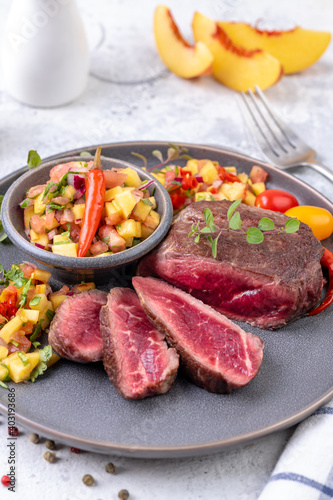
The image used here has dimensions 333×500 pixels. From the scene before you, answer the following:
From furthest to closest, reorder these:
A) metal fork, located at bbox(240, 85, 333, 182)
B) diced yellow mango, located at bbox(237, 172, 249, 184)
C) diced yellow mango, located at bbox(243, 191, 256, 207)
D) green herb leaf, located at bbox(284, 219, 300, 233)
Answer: metal fork, located at bbox(240, 85, 333, 182), diced yellow mango, located at bbox(237, 172, 249, 184), diced yellow mango, located at bbox(243, 191, 256, 207), green herb leaf, located at bbox(284, 219, 300, 233)

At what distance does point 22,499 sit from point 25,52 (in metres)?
3.95

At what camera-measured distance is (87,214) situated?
337 cm

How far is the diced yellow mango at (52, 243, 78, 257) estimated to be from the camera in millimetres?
3303

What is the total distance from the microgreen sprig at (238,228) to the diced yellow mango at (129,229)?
34 centimetres

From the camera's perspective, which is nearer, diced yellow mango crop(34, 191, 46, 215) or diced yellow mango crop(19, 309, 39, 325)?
diced yellow mango crop(19, 309, 39, 325)

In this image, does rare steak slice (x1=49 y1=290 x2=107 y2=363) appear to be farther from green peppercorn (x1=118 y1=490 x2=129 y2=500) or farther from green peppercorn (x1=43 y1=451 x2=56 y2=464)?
green peppercorn (x1=118 y1=490 x2=129 y2=500)

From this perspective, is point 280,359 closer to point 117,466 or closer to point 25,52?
point 117,466

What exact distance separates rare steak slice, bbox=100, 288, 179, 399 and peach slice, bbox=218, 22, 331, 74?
3979 millimetres

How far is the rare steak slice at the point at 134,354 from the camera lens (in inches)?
114

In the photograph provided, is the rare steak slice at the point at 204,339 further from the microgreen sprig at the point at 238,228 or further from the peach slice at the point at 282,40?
the peach slice at the point at 282,40

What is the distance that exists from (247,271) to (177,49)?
3399 mm

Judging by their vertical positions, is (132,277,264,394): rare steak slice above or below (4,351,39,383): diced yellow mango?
above

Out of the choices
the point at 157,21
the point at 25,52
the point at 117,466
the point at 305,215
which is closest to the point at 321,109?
the point at 157,21

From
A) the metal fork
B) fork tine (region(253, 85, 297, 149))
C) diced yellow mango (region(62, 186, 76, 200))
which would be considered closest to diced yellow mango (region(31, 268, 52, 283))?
diced yellow mango (region(62, 186, 76, 200))
